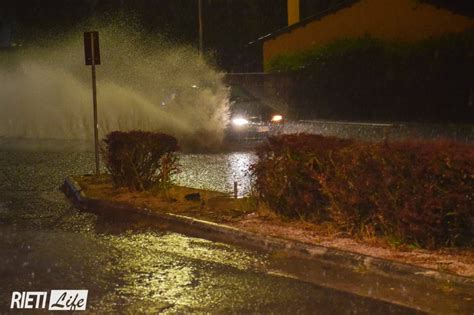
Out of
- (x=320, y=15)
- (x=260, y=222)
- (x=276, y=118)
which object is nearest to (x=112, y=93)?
(x=276, y=118)

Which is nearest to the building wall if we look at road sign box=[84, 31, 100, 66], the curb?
road sign box=[84, 31, 100, 66]

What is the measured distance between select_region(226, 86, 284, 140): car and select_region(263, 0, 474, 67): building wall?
943 centimetres

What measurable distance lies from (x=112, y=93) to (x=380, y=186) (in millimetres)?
19248

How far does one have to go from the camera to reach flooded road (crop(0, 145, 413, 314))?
6.70 metres

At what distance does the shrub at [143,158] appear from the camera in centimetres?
1211

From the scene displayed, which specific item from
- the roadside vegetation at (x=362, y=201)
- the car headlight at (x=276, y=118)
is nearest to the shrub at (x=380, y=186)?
the roadside vegetation at (x=362, y=201)

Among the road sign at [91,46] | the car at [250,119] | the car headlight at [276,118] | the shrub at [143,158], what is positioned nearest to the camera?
the shrub at [143,158]

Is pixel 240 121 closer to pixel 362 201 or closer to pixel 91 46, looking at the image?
pixel 91 46

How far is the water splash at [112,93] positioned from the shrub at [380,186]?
34.0ft

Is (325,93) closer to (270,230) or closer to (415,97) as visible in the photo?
(415,97)

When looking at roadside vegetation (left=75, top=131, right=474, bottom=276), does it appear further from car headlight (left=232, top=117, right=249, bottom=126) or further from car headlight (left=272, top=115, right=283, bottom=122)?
car headlight (left=272, top=115, right=283, bottom=122)

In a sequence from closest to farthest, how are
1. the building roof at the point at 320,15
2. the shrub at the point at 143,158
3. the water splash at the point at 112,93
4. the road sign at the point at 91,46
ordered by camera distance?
the shrub at the point at 143,158, the road sign at the point at 91,46, the water splash at the point at 112,93, the building roof at the point at 320,15

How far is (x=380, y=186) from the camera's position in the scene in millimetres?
8328

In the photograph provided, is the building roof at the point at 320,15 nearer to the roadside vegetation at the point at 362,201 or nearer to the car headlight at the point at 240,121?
the car headlight at the point at 240,121
